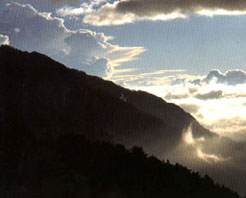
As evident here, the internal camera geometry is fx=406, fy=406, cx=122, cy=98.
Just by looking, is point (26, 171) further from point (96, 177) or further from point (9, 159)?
point (9, 159)

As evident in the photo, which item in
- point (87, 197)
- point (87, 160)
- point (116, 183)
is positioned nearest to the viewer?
point (87, 197)

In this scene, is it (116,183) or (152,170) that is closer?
(116,183)

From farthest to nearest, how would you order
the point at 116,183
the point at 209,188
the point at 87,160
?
1. the point at 209,188
2. the point at 87,160
3. the point at 116,183

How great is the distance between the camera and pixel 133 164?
5069 inches

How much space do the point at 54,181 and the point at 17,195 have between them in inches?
414

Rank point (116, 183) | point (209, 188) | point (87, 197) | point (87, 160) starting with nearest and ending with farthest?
point (87, 197), point (116, 183), point (87, 160), point (209, 188)

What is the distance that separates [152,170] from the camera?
5089 inches

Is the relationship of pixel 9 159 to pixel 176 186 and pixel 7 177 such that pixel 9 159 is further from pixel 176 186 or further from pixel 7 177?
pixel 176 186

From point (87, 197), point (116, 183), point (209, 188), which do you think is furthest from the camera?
point (209, 188)

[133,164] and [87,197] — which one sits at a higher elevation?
[133,164]

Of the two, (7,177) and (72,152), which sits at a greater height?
(72,152)

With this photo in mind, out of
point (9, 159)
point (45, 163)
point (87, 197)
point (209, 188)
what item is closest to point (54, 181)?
point (87, 197)

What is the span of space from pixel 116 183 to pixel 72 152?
23.8 m

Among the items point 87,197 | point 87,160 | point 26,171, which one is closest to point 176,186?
point 87,160
